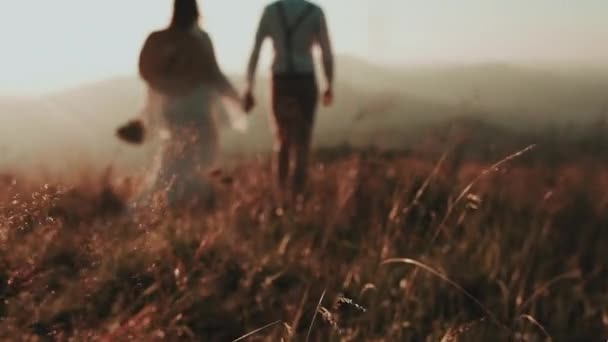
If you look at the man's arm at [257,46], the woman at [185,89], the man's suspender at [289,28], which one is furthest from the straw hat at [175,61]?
the man's suspender at [289,28]

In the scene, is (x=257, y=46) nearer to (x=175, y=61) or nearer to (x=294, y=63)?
(x=294, y=63)

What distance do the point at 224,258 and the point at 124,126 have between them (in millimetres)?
2109

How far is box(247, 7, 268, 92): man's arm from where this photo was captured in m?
4.89

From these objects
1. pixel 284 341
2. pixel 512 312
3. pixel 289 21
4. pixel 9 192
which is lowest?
pixel 512 312

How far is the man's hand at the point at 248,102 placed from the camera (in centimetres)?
Result: 504

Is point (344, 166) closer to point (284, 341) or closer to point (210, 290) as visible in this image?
point (210, 290)

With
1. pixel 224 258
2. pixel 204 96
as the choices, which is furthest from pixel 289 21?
pixel 224 258

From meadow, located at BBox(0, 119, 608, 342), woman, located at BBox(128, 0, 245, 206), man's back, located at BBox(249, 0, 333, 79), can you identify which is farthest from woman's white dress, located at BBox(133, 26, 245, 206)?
meadow, located at BBox(0, 119, 608, 342)

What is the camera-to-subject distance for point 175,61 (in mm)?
4844

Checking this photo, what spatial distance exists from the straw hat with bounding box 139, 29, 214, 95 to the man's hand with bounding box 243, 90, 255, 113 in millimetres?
278

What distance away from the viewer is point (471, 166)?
4965 millimetres

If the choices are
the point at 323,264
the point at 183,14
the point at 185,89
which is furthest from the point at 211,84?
the point at 323,264

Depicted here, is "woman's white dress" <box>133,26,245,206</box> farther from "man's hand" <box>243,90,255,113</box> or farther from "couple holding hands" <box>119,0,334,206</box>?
"man's hand" <box>243,90,255,113</box>

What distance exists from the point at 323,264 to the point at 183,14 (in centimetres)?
244
